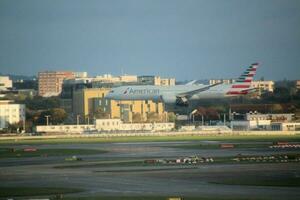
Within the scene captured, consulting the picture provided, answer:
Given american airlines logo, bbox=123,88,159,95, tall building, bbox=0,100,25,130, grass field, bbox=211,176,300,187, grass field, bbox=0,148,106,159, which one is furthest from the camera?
tall building, bbox=0,100,25,130

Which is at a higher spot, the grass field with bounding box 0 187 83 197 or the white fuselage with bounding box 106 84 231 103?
the white fuselage with bounding box 106 84 231 103

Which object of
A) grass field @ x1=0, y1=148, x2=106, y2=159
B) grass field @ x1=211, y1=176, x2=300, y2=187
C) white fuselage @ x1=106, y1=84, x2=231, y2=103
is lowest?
grass field @ x1=211, y1=176, x2=300, y2=187

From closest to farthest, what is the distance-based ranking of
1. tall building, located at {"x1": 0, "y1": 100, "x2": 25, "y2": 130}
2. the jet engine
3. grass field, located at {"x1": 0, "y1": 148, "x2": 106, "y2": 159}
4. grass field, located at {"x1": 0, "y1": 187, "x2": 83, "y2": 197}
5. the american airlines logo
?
grass field, located at {"x1": 0, "y1": 187, "x2": 83, "y2": 197} < grass field, located at {"x1": 0, "y1": 148, "x2": 106, "y2": 159} < the american airlines logo < the jet engine < tall building, located at {"x1": 0, "y1": 100, "x2": 25, "y2": 130}

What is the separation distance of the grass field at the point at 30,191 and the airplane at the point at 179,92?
11700cm

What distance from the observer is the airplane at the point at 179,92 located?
167 m

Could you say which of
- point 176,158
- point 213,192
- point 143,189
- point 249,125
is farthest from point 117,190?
point 249,125

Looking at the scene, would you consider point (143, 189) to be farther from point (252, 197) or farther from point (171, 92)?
point (171, 92)

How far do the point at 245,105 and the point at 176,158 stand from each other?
11676 cm

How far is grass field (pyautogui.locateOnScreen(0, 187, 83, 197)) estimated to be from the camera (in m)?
46.3

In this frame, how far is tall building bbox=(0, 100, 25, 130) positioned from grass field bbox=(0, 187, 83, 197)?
5037 inches

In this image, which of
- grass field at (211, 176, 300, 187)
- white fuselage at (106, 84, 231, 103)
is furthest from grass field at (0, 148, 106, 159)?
white fuselage at (106, 84, 231, 103)

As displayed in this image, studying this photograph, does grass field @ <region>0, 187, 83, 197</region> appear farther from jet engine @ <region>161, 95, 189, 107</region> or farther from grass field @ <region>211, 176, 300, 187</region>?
jet engine @ <region>161, 95, 189, 107</region>

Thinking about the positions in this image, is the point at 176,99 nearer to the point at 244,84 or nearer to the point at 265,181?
the point at 244,84

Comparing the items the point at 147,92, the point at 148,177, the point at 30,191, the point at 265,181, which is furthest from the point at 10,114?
the point at 265,181
